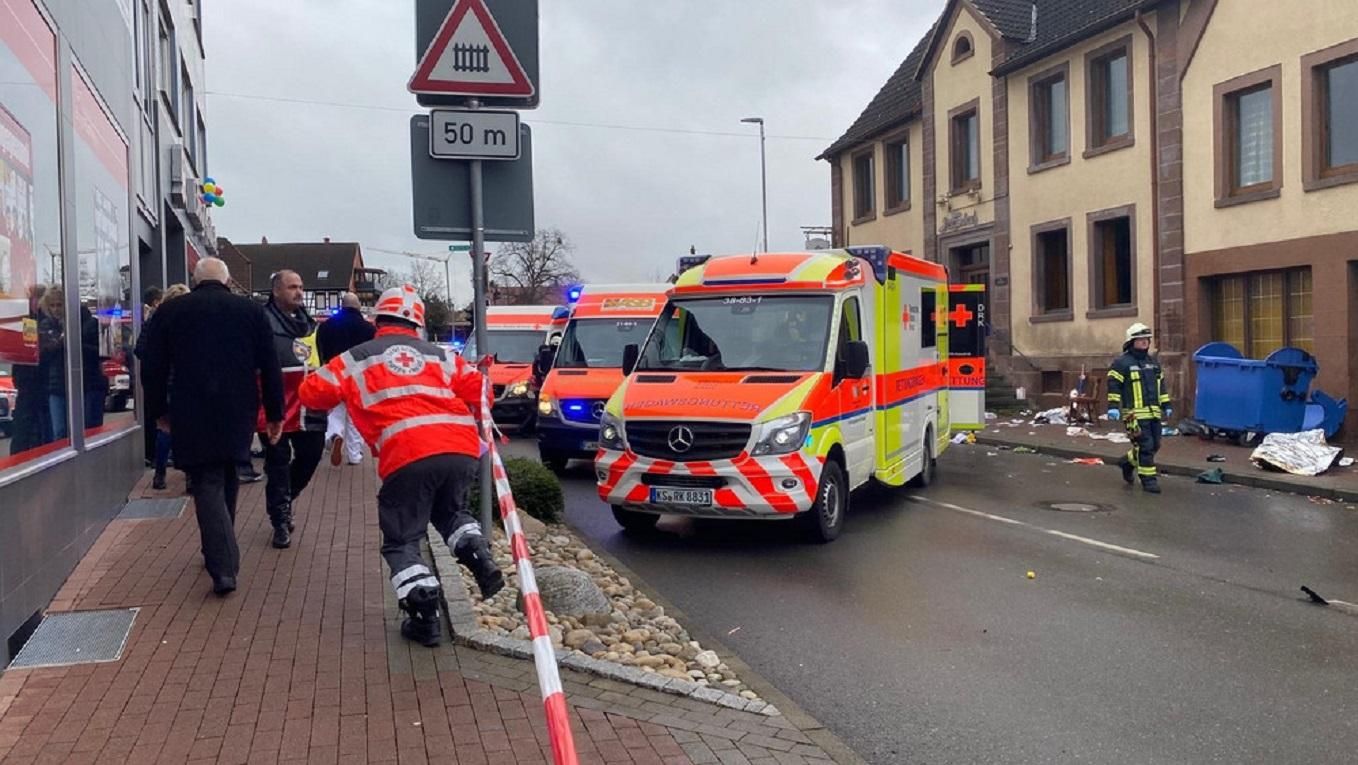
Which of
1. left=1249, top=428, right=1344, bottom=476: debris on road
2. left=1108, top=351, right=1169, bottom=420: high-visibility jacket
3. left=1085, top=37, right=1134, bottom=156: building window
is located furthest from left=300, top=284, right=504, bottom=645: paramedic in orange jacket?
left=1085, top=37, right=1134, bottom=156: building window

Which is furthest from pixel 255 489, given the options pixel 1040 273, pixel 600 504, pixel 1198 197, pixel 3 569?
pixel 1040 273

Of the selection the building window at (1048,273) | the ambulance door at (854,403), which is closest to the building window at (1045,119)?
the building window at (1048,273)

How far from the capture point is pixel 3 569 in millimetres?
4848

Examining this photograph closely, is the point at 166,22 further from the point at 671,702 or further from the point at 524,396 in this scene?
the point at 671,702

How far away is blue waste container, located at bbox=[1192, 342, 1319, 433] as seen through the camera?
14812 millimetres

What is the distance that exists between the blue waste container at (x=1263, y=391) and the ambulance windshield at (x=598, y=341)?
8.29 metres

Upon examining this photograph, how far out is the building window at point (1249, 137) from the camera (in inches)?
654

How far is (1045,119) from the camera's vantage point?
874 inches

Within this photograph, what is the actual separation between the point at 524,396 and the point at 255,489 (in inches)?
341

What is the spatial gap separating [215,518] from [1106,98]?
19.3 meters

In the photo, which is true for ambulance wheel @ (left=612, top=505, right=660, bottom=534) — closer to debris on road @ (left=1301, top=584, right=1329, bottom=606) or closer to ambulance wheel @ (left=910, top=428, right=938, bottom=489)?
ambulance wheel @ (left=910, top=428, right=938, bottom=489)

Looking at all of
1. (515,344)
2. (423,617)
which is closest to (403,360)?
(423,617)

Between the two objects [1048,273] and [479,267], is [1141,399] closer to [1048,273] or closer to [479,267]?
[479,267]

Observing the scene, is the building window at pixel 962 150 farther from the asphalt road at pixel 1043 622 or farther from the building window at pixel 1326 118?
the asphalt road at pixel 1043 622
